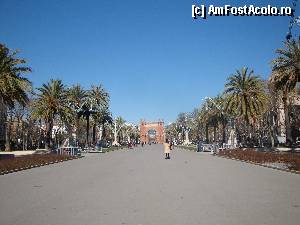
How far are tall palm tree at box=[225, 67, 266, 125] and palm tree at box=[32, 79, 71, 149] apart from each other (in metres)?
21.6

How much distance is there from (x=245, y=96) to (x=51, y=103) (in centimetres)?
2511

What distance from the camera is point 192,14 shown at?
21.2 metres

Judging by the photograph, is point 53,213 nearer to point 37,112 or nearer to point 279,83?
point 279,83

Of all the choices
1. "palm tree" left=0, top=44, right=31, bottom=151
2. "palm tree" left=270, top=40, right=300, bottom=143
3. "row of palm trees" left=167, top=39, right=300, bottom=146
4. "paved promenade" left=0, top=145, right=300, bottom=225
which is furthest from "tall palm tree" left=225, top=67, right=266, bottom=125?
"paved promenade" left=0, top=145, right=300, bottom=225

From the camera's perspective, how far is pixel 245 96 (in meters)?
52.0

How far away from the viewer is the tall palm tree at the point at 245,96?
168 ft

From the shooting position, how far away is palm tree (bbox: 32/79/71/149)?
52.1 m

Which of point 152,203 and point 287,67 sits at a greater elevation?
point 287,67

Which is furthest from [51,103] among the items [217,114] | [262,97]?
[217,114]

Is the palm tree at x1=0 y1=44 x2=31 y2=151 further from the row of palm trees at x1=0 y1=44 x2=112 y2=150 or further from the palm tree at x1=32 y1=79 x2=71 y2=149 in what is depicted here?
the palm tree at x1=32 y1=79 x2=71 y2=149

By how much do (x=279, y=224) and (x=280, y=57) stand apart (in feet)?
105

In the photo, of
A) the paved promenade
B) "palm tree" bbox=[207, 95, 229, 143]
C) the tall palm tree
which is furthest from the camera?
"palm tree" bbox=[207, 95, 229, 143]

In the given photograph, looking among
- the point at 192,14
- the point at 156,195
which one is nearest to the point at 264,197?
the point at 156,195

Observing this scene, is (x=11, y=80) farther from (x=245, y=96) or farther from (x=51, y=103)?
(x=245, y=96)
